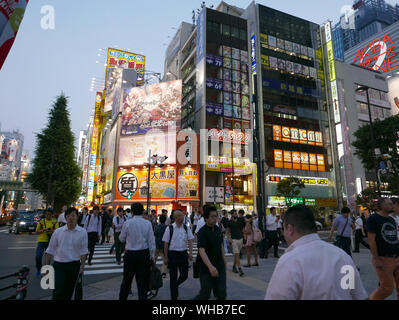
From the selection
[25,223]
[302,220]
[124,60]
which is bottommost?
[25,223]

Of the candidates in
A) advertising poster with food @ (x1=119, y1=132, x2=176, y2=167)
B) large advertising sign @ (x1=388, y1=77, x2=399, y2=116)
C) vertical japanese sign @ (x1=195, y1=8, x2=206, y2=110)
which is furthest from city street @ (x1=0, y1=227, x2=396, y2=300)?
large advertising sign @ (x1=388, y1=77, x2=399, y2=116)

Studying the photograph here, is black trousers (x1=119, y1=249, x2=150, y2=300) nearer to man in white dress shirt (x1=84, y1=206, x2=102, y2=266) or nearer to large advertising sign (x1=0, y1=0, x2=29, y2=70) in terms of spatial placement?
large advertising sign (x1=0, y1=0, x2=29, y2=70)

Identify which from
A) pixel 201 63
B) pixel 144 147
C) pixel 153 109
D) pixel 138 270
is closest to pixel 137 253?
pixel 138 270

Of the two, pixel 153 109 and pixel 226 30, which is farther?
pixel 226 30

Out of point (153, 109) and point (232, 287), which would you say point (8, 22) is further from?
point (153, 109)

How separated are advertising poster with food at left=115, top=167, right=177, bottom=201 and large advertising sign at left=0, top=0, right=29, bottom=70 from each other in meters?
30.9

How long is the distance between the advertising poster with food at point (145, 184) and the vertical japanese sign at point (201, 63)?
11.6 m

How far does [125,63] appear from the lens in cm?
6072

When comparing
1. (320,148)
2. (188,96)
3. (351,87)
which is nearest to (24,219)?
(188,96)

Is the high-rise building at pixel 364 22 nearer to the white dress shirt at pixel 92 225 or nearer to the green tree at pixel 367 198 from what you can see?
the green tree at pixel 367 198

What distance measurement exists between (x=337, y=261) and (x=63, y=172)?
3697 cm

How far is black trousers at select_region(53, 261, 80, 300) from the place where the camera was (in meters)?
4.07

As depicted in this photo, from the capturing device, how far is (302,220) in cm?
182

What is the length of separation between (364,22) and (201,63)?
13866cm
